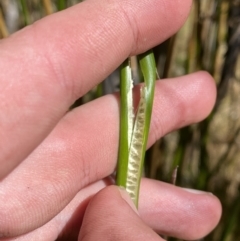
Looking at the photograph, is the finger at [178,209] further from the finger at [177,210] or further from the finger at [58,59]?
the finger at [58,59]

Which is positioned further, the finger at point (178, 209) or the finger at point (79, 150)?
the finger at point (178, 209)

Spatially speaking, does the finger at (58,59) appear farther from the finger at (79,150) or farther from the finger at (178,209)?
the finger at (178,209)

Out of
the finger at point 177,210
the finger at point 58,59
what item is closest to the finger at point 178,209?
the finger at point 177,210

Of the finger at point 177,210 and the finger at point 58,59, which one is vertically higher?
the finger at point 58,59

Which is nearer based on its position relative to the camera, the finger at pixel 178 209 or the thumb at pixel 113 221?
the thumb at pixel 113 221

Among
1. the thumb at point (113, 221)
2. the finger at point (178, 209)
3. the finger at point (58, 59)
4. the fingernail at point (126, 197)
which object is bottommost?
the finger at point (178, 209)

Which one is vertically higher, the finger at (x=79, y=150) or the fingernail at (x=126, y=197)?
the finger at (x=79, y=150)

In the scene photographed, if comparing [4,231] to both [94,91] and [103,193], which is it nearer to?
[103,193]

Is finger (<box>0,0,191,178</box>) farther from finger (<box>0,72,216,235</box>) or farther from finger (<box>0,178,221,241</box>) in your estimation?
finger (<box>0,178,221,241</box>)

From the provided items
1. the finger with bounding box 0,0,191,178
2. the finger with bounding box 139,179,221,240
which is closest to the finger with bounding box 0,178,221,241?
the finger with bounding box 139,179,221,240

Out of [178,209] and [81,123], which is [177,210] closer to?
[178,209]
